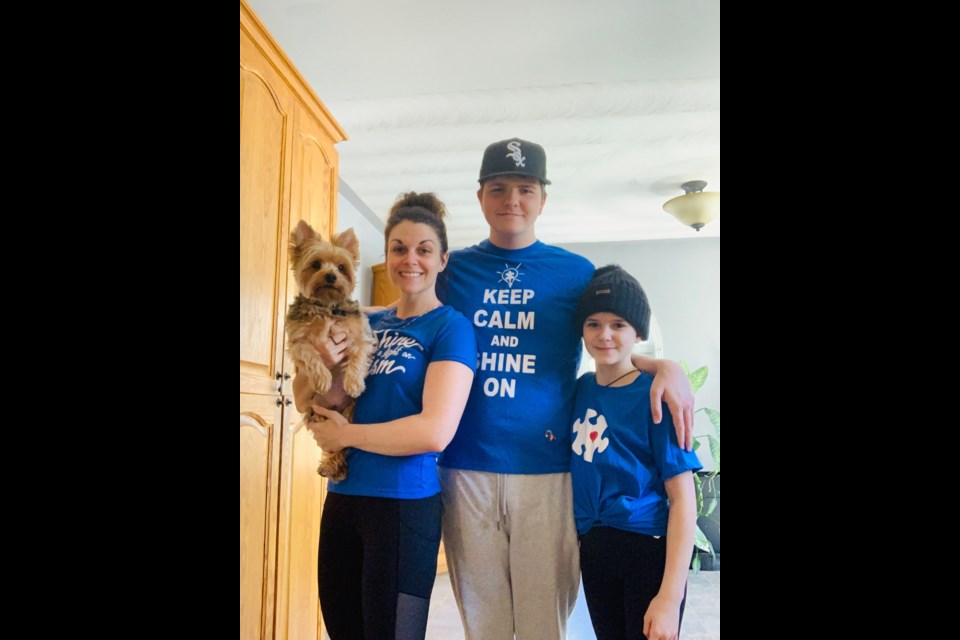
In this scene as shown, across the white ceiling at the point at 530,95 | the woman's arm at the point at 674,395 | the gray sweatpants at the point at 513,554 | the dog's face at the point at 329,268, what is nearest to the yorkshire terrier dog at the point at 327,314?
the dog's face at the point at 329,268

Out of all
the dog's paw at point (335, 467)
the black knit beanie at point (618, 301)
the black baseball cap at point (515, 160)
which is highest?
the black baseball cap at point (515, 160)

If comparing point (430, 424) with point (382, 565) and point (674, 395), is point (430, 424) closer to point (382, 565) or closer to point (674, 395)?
point (382, 565)

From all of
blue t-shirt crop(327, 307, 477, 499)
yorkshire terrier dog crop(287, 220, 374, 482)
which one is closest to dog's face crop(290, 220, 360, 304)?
yorkshire terrier dog crop(287, 220, 374, 482)

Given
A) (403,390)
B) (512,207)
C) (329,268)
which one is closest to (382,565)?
(403,390)

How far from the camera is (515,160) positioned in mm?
1368

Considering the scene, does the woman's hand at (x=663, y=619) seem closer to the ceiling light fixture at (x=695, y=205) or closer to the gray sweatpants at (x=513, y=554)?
the gray sweatpants at (x=513, y=554)

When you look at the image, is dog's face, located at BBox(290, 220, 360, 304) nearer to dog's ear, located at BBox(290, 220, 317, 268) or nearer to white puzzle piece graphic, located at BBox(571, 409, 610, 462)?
dog's ear, located at BBox(290, 220, 317, 268)

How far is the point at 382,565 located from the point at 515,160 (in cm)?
73

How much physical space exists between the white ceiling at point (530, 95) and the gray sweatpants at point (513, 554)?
1.41ft

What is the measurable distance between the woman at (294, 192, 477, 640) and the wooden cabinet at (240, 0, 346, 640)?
117 millimetres

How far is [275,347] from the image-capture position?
1.46m

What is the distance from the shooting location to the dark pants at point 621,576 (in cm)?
126
